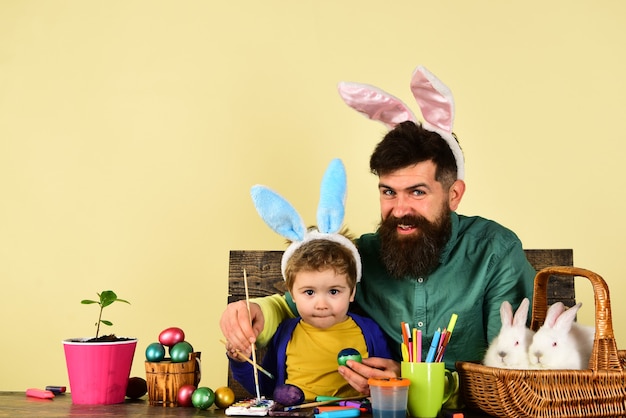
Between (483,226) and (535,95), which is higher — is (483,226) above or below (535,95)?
below

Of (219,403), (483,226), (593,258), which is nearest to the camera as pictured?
(219,403)

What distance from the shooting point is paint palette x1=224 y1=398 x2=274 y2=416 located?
1.41 metres

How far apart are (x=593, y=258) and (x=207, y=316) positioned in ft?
3.87

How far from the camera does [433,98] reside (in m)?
1.79

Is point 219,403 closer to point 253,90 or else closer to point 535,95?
point 253,90

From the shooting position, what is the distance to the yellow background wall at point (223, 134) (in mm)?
2428

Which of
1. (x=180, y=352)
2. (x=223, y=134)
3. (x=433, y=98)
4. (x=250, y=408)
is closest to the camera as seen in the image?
(x=250, y=408)

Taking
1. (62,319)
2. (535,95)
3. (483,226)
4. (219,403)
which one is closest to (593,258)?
(535,95)

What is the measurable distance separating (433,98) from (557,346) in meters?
0.64

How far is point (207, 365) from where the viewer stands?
2.52 m

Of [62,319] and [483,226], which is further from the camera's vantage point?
[62,319]

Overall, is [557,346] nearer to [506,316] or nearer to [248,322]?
[506,316]

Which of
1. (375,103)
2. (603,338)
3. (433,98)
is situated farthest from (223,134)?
(603,338)

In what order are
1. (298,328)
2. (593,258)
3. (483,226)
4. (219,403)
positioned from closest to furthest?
1. (219,403)
2. (298,328)
3. (483,226)
4. (593,258)
